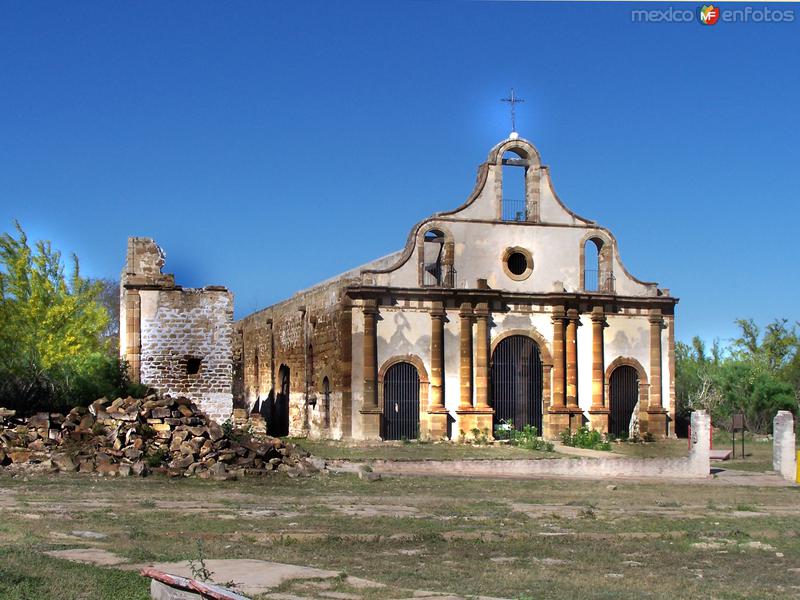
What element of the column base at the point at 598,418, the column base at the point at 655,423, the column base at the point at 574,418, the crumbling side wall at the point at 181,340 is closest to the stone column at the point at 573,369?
the column base at the point at 574,418

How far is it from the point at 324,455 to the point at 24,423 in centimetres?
773

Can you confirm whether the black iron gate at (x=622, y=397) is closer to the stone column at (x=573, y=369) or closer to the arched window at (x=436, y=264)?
the stone column at (x=573, y=369)

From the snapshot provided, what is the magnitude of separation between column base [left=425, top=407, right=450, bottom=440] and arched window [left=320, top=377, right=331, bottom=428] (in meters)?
3.21

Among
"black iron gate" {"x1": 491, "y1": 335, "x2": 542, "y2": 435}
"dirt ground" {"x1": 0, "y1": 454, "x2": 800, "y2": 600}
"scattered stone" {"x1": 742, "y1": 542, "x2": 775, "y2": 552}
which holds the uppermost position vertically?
"black iron gate" {"x1": 491, "y1": 335, "x2": 542, "y2": 435}

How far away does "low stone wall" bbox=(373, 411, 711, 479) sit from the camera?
27.2 meters

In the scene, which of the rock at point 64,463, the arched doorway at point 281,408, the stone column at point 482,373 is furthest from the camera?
the arched doorway at point 281,408

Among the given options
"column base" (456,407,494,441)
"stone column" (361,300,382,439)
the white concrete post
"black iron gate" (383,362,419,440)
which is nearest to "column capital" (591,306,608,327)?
"column base" (456,407,494,441)

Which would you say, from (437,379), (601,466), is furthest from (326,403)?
(601,466)

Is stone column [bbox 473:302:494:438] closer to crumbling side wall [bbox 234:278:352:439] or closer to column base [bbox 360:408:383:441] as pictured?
column base [bbox 360:408:383:441]

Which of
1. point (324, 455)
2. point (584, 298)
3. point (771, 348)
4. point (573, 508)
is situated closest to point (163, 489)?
point (573, 508)

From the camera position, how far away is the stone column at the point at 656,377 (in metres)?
38.1

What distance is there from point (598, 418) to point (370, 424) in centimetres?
759

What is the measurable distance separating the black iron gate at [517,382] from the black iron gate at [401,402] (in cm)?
270

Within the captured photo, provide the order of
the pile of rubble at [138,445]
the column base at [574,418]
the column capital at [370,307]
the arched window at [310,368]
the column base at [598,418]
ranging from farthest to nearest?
the arched window at [310,368] < the column base at [598,418] < the column base at [574,418] < the column capital at [370,307] < the pile of rubble at [138,445]
